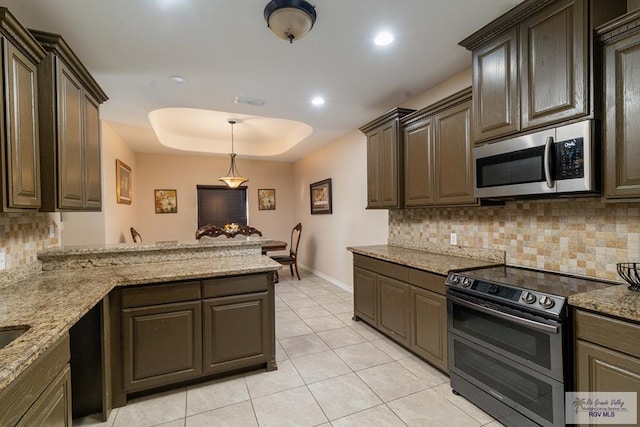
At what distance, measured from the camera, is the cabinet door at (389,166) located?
3170 mm

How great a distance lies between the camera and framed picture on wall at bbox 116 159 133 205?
4.64 metres

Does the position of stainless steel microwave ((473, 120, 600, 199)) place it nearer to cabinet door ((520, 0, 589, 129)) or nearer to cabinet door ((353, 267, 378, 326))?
cabinet door ((520, 0, 589, 129))

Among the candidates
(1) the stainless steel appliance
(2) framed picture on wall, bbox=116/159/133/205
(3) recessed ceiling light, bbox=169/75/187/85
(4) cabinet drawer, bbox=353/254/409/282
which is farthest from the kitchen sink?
(2) framed picture on wall, bbox=116/159/133/205

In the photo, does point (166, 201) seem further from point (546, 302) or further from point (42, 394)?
point (546, 302)

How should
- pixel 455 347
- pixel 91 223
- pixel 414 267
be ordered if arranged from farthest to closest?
pixel 91 223, pixel 414 267, pixel 455 347

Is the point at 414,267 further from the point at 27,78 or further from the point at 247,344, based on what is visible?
the point at 27,78

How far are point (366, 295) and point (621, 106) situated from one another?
2.53 meters

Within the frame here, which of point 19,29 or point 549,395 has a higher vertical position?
point 19,29

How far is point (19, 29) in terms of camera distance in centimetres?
151

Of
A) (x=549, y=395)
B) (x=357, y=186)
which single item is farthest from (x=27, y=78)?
(x=357, y=186)

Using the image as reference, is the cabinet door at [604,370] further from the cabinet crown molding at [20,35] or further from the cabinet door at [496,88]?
the cabinet crown molding at [20,35]

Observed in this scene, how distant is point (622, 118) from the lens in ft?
5.00

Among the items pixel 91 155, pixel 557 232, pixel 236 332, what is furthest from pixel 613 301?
pixel 91 155

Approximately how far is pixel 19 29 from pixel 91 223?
3037mm
